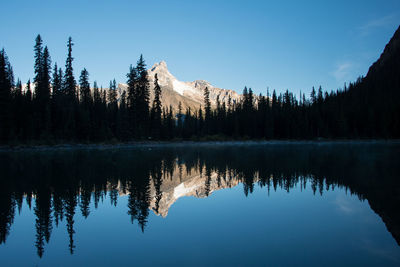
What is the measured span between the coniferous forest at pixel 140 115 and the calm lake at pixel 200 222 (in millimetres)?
37466

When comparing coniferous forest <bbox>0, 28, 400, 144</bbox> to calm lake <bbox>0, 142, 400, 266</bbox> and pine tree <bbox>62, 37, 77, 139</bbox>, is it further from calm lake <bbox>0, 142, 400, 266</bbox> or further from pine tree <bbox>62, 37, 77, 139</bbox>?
calm lake <bbox>0, 142, 400, 266</bbox>

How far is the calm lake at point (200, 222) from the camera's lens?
23.8ft

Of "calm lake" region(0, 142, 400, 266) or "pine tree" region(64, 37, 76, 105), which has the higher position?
"pine tree" region(64, 37, 76, 105)

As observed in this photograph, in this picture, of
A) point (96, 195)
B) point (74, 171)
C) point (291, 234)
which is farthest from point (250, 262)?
point (74, 171)

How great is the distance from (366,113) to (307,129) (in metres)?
20.0

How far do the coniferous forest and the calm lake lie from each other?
3747cm

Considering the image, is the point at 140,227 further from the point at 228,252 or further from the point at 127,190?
the point at 127,190

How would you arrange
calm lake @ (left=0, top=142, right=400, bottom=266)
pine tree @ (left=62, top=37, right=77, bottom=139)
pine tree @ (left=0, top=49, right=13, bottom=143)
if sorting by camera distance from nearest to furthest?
calm lake @ (left=0, top=142, right=400, bottom=266)
pine tree @ (left=0, top=49, right=13, bottom=143)
pine tree @ (left=62, top=37, right=77, bottom=139)

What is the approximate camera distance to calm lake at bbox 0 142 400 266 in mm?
7242

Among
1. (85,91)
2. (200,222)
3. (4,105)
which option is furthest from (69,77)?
(200,222)

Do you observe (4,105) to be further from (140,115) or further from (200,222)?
(200,222)

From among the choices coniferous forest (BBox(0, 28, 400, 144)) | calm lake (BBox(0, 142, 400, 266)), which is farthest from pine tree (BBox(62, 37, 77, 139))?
calm lake (BBox(0, 142, 400, 266))

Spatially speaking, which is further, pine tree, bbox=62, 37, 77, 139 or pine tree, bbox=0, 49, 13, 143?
pine tree, bbox=62, 37, 77, 139

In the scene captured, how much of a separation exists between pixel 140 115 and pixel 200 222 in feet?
188
